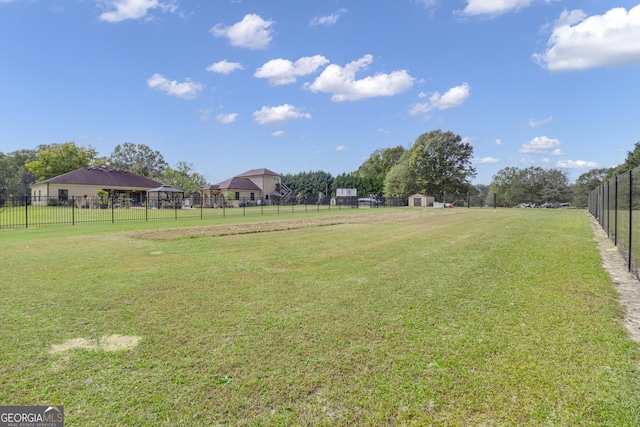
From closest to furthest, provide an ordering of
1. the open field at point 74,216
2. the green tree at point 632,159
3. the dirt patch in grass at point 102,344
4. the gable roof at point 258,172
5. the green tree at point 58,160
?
1. the dirt patch in grass at point 102,344
2. the open field at point 74,216
3. the green tree at point 632,159
4. the green tree at point 58,160
5. the gable roof at point 258,172

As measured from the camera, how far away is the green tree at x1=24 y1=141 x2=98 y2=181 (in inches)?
1742

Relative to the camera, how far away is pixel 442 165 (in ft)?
158

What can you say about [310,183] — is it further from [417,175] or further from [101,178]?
[101,178]

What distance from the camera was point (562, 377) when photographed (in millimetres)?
2326

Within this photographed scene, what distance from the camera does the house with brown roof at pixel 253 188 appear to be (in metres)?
48.2

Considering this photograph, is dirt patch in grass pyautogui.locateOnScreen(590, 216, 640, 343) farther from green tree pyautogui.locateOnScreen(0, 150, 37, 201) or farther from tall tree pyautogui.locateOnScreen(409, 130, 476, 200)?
green tree pyautogui.locateOnScreen(0, 150, 37, 201)

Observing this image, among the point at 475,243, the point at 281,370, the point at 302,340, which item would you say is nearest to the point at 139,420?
the point at 281,370

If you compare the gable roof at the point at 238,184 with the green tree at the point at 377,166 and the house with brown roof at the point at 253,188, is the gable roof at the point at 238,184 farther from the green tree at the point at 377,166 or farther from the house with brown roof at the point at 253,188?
the green tree at the point at 377,166

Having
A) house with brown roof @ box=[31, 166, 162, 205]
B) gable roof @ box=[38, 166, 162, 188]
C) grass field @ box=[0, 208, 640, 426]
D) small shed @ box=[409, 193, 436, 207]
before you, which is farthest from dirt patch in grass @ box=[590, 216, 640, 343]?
gable roof @ box=[38, 166, 162, 188]

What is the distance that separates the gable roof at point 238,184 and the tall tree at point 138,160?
16.5 meters

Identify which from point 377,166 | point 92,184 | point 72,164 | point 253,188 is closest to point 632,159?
point 377,166

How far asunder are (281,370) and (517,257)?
19.9 feet

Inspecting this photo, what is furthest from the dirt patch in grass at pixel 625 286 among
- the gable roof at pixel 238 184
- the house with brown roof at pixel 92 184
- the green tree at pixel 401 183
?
the gable roof at pixel 238 184

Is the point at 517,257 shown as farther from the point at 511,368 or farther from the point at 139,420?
the point at 139,420
